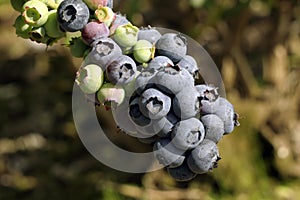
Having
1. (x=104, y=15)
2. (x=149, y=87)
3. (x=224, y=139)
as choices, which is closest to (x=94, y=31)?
(x=104, y=15)

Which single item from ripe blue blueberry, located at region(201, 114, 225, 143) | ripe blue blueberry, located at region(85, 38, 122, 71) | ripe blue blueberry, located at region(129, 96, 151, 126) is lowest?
ripe blue blueberry, located at region(129, 96, 151, 126)

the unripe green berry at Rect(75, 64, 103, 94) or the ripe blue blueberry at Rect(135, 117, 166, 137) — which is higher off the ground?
the ripe blue blueberry at Rect(135, 117, 166, 137)

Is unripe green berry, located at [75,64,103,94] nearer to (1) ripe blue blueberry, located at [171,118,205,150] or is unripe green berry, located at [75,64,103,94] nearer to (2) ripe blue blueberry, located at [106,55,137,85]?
(2) ripe blue blueberry, located at [106,55,137,85]

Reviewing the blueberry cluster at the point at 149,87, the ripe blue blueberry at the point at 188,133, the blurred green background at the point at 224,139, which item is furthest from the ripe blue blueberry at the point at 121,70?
the blurred green background at the point at 224,139

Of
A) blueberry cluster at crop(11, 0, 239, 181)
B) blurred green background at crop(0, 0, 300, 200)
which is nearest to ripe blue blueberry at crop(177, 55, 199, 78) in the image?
blueberry cluster at crop(11, 0, 239, 181)

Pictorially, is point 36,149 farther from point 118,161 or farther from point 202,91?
point 202,91

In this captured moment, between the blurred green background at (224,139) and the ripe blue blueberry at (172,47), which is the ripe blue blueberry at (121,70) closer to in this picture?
the ripe blue blueberry at (172,47)

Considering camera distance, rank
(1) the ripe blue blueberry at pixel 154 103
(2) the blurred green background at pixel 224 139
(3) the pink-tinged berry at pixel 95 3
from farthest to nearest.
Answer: (2) the blurred green background at pixel 224 139, (3) the pink-tinged berry at pixel 95 3, (1) the ripe blue blueberry at pixel 154 103
